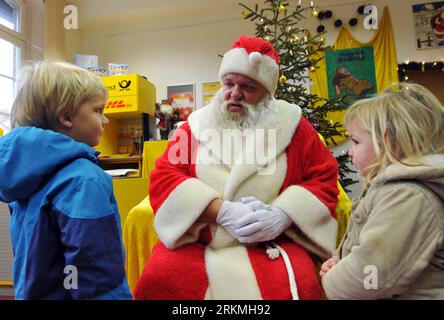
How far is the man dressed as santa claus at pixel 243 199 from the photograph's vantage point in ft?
3.37

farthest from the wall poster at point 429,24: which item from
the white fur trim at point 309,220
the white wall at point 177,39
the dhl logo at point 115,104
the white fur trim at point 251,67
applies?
the white fur trim at point 309,220

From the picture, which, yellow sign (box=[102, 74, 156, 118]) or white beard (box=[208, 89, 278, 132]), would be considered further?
yellow sign (box=[102, 74, 156, 118])

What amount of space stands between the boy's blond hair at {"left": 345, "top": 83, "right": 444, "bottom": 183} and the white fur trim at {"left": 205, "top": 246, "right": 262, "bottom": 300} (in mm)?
492

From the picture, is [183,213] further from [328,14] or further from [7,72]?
[7,72]

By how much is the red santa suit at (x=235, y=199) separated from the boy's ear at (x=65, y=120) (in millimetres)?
440

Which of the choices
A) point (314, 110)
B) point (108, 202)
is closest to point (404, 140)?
point (108, 202)

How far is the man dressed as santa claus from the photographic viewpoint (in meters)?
1.03

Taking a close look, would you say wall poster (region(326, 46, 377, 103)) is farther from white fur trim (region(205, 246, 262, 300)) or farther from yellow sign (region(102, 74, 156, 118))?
white fur trim (region(205, 246, 262, 300))

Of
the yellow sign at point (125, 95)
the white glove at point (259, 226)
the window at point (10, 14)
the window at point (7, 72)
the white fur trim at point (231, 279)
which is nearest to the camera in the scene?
the white fur trim at point (231, 279)

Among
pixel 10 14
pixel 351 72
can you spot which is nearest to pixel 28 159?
pixel 351 72

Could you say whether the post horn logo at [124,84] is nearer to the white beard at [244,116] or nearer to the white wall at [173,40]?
the white wall at [173,40]

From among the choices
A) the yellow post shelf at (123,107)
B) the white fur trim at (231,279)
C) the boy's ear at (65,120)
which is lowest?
the white fur trim at (231,279)

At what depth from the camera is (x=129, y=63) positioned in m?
5.11

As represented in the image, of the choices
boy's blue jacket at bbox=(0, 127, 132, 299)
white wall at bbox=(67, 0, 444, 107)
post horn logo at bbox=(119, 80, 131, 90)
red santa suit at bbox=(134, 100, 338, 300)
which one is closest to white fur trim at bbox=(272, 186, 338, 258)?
red santa suit at bbox=(134, 100, 338, 300)
